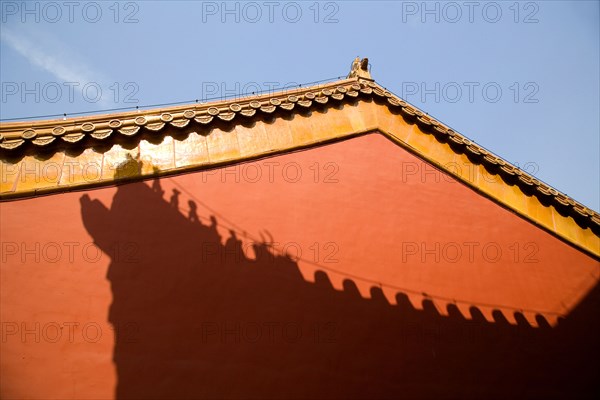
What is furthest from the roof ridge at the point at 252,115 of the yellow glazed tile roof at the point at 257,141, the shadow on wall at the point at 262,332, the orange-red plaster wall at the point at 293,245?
the shadow on wall at the point at 262,332

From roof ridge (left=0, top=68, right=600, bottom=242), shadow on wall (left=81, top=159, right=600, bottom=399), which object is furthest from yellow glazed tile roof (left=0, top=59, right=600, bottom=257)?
shadow on wall (left=81, top=159, right=600, bottom=399)

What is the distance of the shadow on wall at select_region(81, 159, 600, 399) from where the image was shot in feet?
10.8

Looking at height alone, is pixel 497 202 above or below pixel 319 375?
above

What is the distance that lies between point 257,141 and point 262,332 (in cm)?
206

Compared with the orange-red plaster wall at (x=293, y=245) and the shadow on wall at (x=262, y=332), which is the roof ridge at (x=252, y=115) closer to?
the orange-red plaster wall at (x=293, y=245)

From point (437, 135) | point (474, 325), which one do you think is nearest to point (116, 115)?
point (437, 135)

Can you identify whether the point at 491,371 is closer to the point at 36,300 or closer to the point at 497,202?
the point at 497,202

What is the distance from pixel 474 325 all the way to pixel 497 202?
1.74 metres

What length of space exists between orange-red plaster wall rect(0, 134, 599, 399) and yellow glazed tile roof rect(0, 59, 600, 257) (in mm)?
157

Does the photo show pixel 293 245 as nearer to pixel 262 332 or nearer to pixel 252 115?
pixel 262 332

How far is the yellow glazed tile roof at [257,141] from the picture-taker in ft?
12.5

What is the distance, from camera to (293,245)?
402 centimetres

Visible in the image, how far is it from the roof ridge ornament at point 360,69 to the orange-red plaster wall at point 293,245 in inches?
47.8

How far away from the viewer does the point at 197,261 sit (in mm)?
3697
